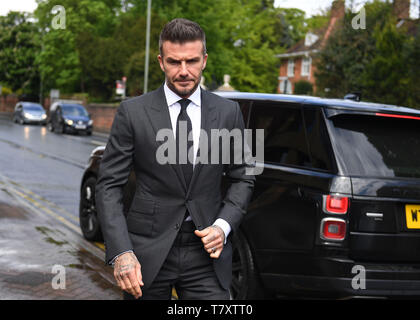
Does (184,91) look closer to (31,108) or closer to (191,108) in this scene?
(191,108)

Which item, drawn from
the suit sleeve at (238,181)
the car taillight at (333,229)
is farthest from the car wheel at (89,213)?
the suit sleeve at (238,181)

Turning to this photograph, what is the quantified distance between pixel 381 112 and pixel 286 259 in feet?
4.27

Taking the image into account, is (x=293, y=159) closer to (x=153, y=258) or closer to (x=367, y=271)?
(x=367, y=271)

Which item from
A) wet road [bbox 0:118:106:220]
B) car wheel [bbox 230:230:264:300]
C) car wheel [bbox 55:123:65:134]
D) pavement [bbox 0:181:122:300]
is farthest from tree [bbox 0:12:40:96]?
car wheel [bbox 230:230:264:300]

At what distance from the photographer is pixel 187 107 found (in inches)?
109

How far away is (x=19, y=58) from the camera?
6788 cm

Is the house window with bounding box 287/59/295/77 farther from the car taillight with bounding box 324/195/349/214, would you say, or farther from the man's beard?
the man's beard

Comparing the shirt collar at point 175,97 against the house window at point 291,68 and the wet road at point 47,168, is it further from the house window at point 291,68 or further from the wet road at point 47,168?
the house window at point 291,68

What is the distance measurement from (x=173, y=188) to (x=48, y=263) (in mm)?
3834

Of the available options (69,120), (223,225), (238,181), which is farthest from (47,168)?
(69,120)

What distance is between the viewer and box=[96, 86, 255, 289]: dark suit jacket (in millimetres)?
2635

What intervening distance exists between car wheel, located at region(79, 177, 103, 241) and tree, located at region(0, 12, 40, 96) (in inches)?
2485

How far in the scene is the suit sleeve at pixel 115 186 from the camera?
257 cm

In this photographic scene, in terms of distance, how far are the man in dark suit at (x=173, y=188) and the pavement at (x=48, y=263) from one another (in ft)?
8.64
